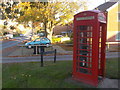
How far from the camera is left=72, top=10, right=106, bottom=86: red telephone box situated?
14.0 ft

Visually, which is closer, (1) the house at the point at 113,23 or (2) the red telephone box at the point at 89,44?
(2) the red telephone box at the point at 89,44

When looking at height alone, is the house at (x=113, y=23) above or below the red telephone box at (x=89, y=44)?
above

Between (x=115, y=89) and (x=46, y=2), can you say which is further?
(x=46, y=2)

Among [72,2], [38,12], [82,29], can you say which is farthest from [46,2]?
[82,29]

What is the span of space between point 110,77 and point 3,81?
4.30 metres

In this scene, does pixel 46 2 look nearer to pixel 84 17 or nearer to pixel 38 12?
pixel 38 12

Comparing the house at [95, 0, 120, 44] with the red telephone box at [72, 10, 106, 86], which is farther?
Result: the house at [95, 0, 120, 44]

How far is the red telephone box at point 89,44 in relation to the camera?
4.25 metres

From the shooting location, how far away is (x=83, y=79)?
185 inches

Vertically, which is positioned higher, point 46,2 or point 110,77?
point 46,2

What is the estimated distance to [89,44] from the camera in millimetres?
4699

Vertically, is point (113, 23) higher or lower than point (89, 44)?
higher

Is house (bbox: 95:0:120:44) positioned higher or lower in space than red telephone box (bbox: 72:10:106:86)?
higher

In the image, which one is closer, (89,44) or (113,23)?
(89,44)
